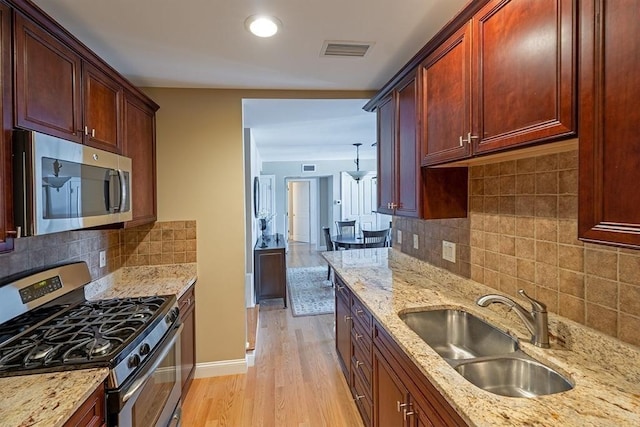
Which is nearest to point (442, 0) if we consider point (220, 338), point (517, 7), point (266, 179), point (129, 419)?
point (517, 7)

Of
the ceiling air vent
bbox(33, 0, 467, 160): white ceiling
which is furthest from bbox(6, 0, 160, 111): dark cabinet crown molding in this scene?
the ceiling air vent

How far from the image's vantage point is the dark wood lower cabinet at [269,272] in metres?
4.50

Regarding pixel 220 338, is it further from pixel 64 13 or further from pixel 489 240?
pixel 64 13

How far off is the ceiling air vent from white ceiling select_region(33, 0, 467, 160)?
1.8 inches

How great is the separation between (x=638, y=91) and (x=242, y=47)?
1.96m

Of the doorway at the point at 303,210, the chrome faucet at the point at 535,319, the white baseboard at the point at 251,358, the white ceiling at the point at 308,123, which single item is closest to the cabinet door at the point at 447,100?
the chrome faucet at the point at 535,319

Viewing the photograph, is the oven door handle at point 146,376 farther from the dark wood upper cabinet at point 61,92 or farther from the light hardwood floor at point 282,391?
the dark wood upper cabinet at point 61,92

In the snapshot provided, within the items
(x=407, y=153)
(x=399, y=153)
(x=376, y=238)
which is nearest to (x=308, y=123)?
(x=399, y=153)

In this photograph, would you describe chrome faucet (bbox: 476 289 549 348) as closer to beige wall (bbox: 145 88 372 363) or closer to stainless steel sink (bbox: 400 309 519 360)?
stainless steel sink (bbox: 400 309 519 360)

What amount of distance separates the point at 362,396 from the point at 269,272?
262 centimetres

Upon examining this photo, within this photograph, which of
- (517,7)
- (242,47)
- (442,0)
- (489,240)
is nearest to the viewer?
(517,7)

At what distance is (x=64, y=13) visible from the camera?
173 centimetres

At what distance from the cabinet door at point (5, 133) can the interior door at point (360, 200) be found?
749cm

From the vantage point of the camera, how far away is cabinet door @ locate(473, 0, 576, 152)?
1.01m
